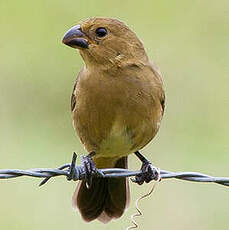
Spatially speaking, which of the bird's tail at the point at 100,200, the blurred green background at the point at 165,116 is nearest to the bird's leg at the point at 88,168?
the bird's tail at the point at 100,200

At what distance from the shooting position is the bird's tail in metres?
8.02

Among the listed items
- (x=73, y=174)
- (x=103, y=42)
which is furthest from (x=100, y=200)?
(x=73, y=174)

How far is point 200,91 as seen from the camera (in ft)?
35.6

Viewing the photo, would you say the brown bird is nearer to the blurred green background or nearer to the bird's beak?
the bird's beak

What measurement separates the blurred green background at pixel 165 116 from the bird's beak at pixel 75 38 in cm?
196

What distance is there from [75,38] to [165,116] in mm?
2961

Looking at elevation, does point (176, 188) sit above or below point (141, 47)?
below

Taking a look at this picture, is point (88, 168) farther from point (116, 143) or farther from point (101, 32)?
point (101, 32)

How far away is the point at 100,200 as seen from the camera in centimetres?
806

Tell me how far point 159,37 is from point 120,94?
4.15 metres

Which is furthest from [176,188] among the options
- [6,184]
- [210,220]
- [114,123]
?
[114,123]

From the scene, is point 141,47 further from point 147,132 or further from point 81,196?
point 81,196

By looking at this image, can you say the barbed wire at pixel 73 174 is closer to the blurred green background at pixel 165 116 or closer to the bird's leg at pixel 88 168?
the bird's leg at pixel 88 168

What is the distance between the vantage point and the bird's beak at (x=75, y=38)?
739 centimetres
